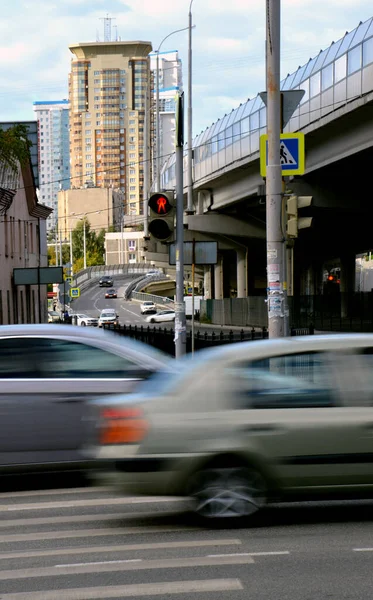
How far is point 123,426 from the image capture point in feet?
26.1

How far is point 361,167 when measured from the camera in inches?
1444

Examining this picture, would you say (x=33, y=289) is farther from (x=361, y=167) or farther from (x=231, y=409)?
(x=231, y=409)

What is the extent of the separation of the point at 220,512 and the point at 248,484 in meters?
0.33

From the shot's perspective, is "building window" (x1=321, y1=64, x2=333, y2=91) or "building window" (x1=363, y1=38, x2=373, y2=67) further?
"building window" (x1=321, y1=64, x2=333, y2=91)

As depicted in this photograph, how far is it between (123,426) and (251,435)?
0.99 metres

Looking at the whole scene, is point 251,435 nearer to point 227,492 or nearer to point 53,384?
point 227,492

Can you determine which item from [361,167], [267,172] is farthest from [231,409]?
[361,167]

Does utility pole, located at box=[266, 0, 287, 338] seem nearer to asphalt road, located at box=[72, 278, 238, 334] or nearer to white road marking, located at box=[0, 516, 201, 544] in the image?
white road marking, located at box=[0, 516, 201, 544]

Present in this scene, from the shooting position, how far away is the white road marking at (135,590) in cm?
634

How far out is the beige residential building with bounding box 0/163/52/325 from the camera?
43656 millimetres

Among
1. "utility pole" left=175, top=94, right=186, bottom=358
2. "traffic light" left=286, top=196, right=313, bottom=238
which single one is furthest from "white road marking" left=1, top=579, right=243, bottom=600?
"utility pole" left=175, top=94, right=186, bottom=358

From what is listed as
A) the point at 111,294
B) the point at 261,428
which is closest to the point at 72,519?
the point at 261,428

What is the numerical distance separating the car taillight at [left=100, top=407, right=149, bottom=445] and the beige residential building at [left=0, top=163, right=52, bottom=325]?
102 ft

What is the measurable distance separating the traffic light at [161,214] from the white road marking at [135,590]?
1093 centimetres
